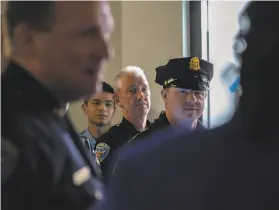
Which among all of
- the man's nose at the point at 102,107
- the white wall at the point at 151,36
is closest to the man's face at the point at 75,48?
the white wall at the point at 151,36

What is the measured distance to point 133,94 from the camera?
1.25 metres

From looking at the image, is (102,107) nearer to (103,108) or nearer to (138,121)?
(103,108)

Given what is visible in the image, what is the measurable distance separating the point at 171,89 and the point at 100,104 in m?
0.17

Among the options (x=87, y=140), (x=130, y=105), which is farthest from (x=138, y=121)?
(x=87, y=140)

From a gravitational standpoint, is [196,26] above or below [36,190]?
above

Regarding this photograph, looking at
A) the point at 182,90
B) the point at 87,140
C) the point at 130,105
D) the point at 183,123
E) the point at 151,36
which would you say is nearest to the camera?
the point at 87,140

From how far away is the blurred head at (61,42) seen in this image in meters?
0.50

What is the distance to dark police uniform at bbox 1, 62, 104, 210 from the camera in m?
0.47

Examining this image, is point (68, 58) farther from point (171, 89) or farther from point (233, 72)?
point (171, 89)

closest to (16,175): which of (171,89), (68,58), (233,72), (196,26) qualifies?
(68,58)

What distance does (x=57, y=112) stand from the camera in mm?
530

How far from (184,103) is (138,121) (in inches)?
8.2

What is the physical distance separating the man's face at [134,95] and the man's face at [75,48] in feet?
2.32

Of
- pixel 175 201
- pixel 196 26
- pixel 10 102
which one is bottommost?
pixel 175 201
